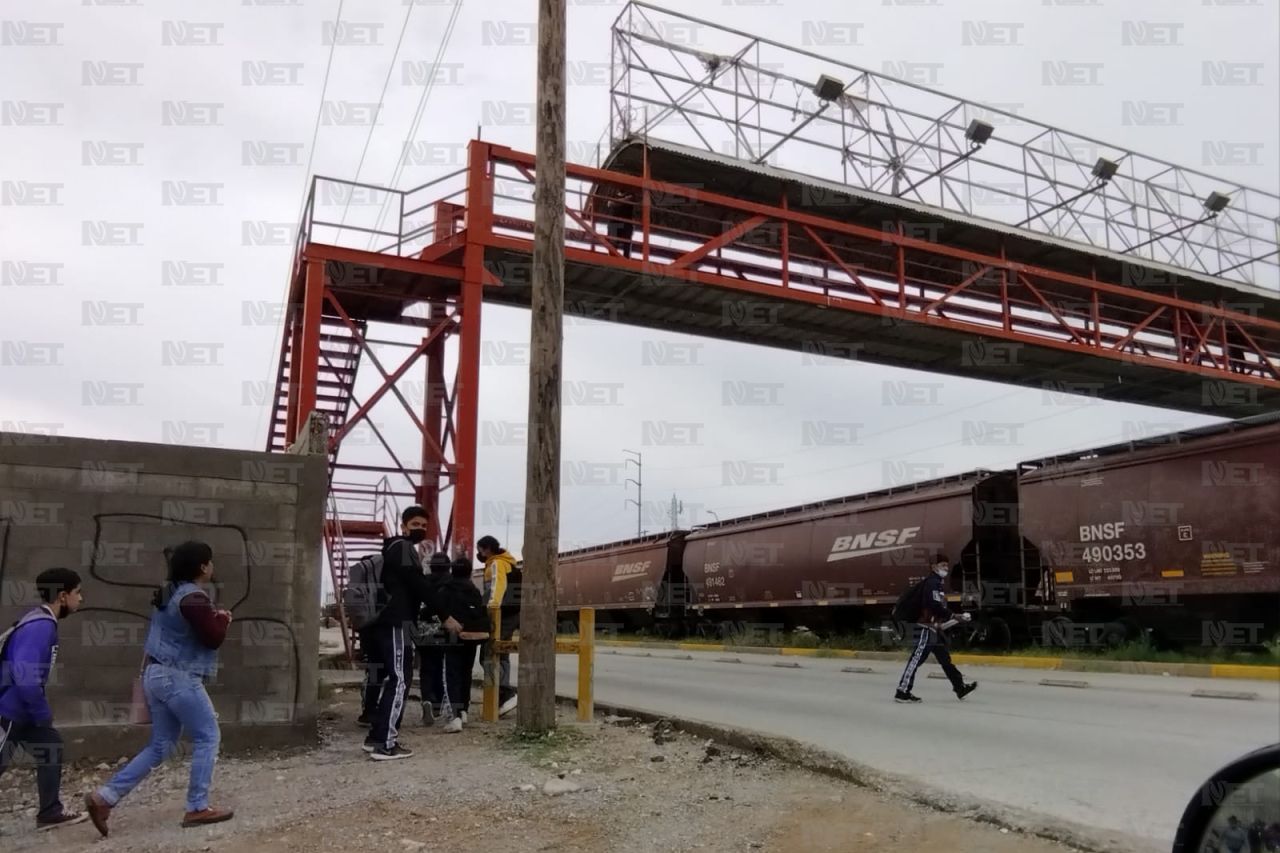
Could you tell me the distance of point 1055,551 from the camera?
625 inches

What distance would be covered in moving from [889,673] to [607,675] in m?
4.29

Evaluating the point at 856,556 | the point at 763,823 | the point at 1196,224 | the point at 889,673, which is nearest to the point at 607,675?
the point at 889,673

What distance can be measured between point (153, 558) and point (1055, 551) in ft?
44.4

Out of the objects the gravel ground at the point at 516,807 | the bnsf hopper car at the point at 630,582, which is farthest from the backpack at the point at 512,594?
the bnsf hopper car at the point at 630,582

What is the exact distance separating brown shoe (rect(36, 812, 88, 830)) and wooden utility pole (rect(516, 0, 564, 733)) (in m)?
2.96

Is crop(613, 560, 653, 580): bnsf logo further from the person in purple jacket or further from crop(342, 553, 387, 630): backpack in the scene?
the person in purple jacket

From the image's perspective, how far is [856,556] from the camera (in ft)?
64.2

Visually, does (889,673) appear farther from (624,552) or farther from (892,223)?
(624,552)

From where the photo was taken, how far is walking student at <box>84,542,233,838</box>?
5180mm

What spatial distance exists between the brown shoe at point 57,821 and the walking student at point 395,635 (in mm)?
1902

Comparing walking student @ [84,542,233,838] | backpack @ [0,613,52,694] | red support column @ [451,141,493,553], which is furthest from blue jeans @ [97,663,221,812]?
red support column @ [451,141,493,553]

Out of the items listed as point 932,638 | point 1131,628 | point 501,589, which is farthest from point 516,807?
point 1131,628

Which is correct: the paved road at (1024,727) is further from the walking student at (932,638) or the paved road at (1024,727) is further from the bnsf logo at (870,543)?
the bnsf logo at (870,543)

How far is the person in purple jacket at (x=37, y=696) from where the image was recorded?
5.27m
